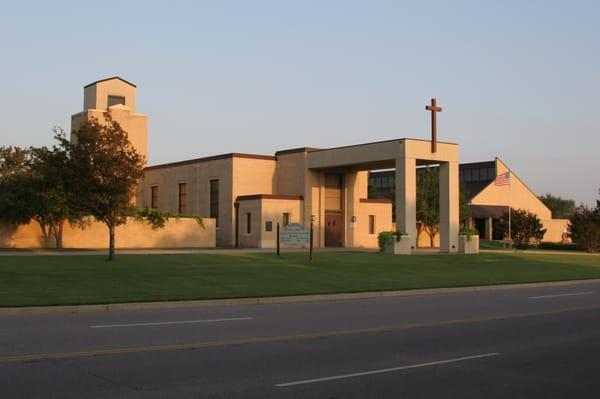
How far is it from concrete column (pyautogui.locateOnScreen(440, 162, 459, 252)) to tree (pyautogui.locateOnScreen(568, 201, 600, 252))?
16861mm

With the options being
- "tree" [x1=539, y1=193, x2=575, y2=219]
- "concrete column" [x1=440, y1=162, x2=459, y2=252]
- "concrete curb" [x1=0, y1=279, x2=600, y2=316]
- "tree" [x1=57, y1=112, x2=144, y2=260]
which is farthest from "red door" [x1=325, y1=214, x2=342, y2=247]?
"tree" [x1=539, y1=193, x2=575, y2=219]

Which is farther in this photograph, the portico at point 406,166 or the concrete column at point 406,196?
the portico at point 406,166

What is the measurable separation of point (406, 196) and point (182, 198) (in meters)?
20.1

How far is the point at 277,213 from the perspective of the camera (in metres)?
46.5

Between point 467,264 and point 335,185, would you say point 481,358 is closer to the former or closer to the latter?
point 467,264

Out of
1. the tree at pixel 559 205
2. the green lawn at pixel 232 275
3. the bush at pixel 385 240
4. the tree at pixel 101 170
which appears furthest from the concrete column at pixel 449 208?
the tree at pixel 559 205

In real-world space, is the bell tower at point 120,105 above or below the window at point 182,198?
above

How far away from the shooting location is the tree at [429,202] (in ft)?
184

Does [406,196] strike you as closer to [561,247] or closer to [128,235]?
[128,235]

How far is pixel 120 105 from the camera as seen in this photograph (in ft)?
175

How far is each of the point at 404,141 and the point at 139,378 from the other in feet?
111

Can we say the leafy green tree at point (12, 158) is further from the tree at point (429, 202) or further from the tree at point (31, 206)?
the tree at point (429, 202)

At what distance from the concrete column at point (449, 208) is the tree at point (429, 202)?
12.4m

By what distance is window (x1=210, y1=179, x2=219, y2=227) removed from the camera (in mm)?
50181
